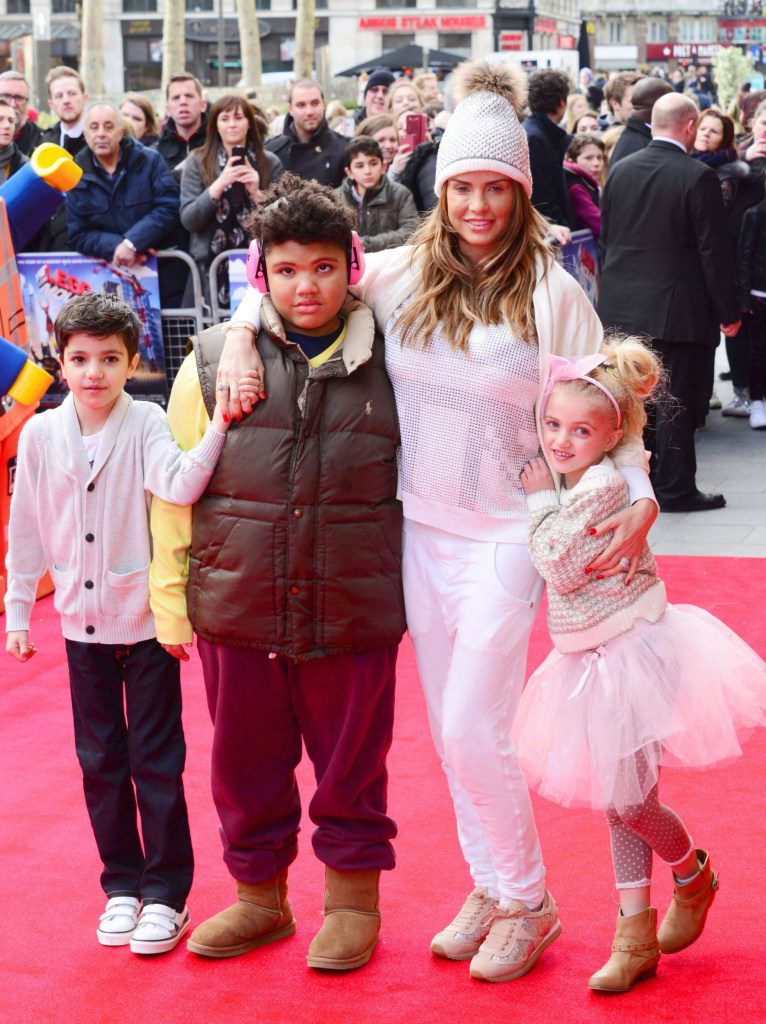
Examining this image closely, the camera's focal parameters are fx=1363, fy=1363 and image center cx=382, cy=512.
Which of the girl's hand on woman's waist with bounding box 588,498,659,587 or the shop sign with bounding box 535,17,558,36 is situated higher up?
the shop sign with bounding box 535,17,558,36

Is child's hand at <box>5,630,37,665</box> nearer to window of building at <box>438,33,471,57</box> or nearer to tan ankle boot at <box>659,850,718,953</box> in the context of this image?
tan ankle boot at <box>659,850,718,953</box>

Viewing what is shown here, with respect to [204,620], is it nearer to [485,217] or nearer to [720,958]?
[485,217]

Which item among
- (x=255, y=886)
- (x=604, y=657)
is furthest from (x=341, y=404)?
(x=255, y=886)

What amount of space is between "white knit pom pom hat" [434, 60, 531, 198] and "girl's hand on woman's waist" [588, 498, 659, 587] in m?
0.78

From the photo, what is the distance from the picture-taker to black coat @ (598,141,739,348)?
23.8 feet

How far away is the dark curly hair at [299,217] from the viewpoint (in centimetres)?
296

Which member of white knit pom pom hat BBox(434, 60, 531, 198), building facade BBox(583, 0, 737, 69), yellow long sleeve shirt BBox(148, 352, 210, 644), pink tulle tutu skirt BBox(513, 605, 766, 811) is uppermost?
building facade BBox(583, 0, 737, 69)

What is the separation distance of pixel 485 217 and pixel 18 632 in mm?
1488

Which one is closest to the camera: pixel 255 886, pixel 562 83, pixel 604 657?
pixel 604 657

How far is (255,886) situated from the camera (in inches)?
129

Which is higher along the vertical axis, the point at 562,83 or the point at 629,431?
the point at 562,83

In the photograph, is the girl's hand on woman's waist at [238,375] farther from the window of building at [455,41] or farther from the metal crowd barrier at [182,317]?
the window of building at [455,41]

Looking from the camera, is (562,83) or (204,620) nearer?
(204,620)

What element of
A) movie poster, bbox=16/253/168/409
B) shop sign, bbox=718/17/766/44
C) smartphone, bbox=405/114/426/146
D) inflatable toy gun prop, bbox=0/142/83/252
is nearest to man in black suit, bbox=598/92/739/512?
smartphone, bbox=405/114/426/146
